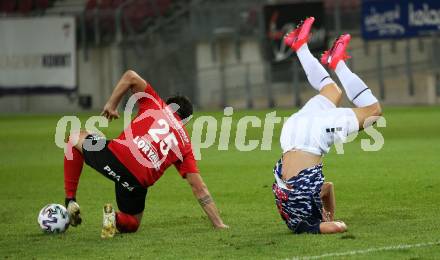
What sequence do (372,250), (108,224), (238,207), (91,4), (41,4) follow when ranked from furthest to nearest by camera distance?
1. (41,4)
2. (91,4)
3. (238,207)
4. (108,224)
5. (372,250)

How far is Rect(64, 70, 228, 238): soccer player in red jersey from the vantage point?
1198 cm

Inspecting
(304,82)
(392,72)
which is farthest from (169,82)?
(392,72)

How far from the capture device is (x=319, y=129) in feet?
37.8

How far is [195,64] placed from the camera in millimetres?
43156

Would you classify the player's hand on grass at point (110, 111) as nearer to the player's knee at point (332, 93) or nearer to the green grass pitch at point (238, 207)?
the green grass pitch at point (238, 207)

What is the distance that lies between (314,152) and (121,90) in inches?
77.9

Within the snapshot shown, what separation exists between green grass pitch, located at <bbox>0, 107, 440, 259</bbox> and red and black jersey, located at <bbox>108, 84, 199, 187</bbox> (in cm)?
63

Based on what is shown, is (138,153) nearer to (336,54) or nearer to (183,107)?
(183,107)

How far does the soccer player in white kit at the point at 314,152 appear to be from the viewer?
1141 centimetres

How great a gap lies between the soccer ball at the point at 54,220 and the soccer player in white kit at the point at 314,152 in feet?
6.96

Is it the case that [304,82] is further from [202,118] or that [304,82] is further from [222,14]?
[202,118]

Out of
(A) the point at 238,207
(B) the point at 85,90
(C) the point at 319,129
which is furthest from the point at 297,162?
(B) the point at 85,90

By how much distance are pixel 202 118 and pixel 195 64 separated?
943cm

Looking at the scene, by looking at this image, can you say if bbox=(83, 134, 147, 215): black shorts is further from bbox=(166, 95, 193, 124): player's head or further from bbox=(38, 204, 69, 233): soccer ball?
bbox=(166, 95, 193, 124): player's head
